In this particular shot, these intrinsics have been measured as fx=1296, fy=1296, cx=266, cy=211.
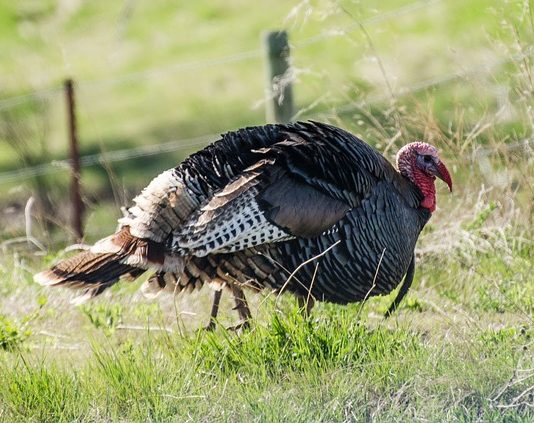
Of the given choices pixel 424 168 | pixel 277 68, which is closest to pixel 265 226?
pixel 424 168

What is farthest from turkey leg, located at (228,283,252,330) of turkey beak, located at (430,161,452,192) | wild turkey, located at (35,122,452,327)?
turkey beak, located at (430,161,452,192)

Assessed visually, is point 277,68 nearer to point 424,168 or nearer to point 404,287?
point 424,168

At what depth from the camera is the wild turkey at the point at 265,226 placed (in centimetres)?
580

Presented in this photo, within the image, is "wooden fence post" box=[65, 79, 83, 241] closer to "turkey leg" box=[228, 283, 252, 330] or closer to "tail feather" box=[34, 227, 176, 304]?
"tail feather" box=[34, 227, 176, 304]

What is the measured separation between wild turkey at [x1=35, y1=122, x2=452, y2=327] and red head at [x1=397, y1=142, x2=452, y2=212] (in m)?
0.34

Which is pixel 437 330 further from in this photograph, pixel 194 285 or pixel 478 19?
pixel 478 19

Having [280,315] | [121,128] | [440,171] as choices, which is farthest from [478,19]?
[280,315]

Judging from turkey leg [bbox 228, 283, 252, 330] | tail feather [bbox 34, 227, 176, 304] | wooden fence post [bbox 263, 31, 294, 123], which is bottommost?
turkey leg [bbox 228, 283, 252, 330]

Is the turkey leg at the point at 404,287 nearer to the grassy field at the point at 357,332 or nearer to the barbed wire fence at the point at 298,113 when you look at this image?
the grassy field at the point at 357,332

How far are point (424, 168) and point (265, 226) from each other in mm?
→ 1022

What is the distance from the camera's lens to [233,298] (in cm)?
617

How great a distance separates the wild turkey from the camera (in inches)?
229

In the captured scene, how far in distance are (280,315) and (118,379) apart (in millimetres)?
757

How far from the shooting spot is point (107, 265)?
5.92 meters
